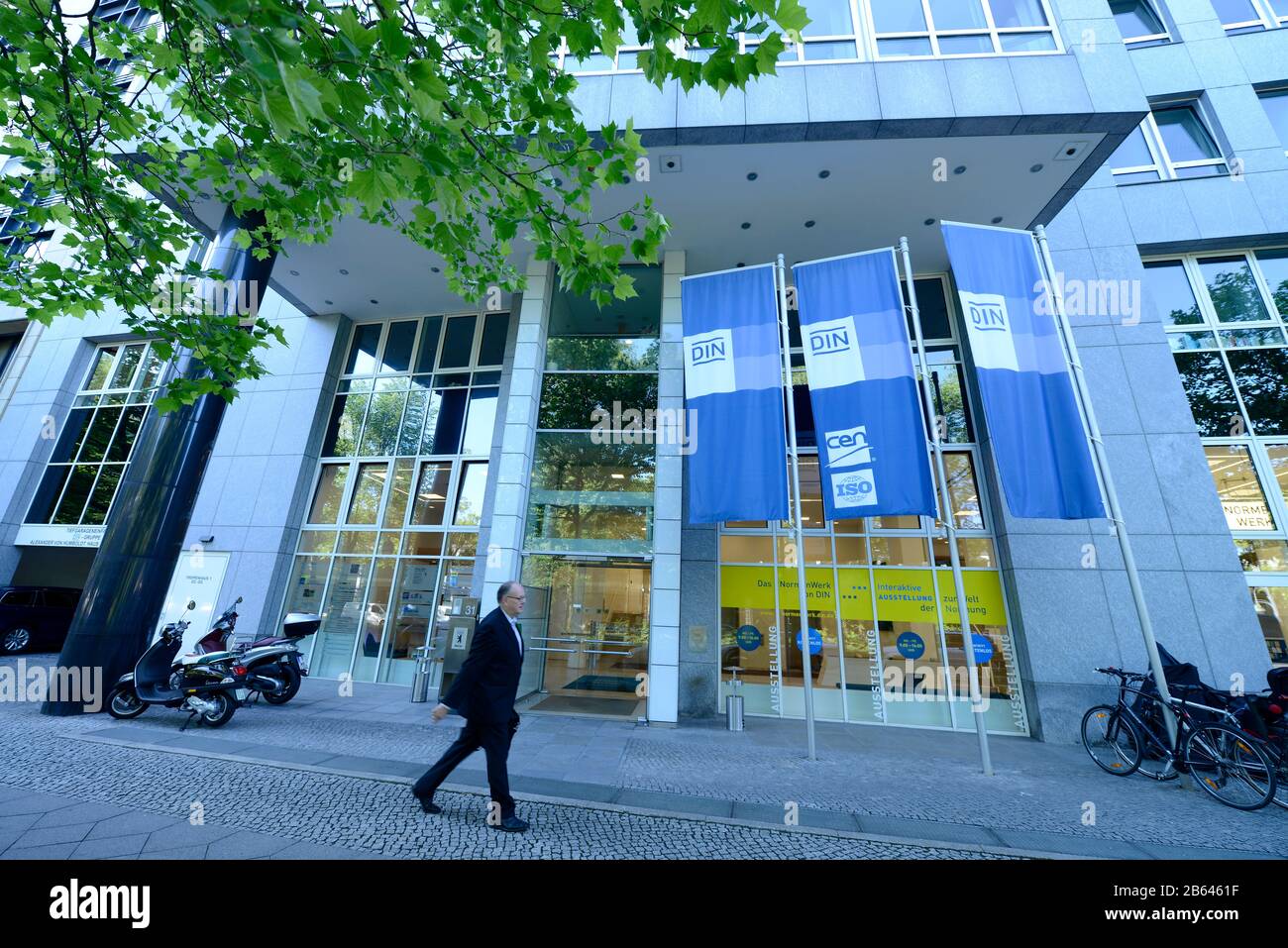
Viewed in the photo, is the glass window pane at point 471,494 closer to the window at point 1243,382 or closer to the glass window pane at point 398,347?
the glass window pane at point 398,347

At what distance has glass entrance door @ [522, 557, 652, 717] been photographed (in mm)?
9305

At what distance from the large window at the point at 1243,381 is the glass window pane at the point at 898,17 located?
6.73 metres

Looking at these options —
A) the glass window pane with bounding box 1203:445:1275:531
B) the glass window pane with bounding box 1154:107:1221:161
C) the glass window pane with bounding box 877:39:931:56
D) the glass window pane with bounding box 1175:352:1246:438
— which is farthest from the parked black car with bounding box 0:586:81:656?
the glass window pane with bounding box 1154:107:1221:161

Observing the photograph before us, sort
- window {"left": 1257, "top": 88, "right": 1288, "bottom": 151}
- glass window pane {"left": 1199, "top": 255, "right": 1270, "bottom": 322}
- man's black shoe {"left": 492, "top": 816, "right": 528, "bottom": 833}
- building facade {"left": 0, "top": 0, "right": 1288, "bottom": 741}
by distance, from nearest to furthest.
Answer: man's black shoe {"left": 492, "top": 816, "right": 528, "bottom": 833} → building facade {"left": 0, "top": 0, "right": 1288, "bottom": 741} → glass window pane {"left": 1199, "top": 255, "right": 1270, "bottom": 322} → window {"left": 1257, "top": 88, "right": 1288, "bottom": 151}

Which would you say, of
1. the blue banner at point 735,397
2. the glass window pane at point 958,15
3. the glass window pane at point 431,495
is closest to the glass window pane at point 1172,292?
the glass window pane at point 958,15

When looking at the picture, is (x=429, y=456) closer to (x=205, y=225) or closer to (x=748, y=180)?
(x=205, y=225)

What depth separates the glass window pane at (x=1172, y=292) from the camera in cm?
995

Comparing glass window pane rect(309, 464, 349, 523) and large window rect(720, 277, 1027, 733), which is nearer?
large window rect(720, 277, 1027, 733)

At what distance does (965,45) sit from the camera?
8812mm

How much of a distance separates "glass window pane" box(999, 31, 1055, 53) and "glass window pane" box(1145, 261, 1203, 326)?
4885 mm

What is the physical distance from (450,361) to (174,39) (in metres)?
9.91

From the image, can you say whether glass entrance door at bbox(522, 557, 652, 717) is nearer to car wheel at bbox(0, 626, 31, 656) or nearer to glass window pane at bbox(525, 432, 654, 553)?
glass window pane at bbox(525, 432, 654, 553)

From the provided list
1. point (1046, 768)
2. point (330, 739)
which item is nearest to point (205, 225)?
point (330, 739)
